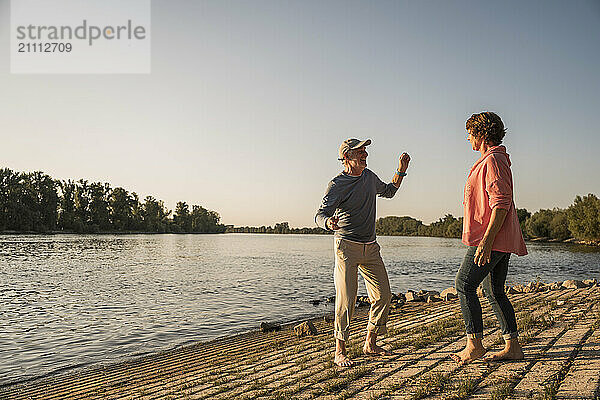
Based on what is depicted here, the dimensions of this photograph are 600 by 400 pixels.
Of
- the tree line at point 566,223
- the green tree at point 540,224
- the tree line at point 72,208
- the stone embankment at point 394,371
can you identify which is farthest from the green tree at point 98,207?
the stone embankment at point 394,371

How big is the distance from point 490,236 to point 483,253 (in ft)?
0.60

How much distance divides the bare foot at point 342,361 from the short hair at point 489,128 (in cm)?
282

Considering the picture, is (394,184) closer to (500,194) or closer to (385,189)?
(385,189)

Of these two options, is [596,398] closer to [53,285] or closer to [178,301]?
[178,301]

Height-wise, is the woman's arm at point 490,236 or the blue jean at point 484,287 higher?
the woman's arm at point 490,236

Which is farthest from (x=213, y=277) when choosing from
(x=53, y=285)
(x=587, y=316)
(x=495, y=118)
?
(x=495, y=118)

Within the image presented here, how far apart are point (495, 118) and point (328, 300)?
46.8 feet

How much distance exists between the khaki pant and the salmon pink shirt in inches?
44.0

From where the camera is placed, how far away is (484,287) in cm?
511

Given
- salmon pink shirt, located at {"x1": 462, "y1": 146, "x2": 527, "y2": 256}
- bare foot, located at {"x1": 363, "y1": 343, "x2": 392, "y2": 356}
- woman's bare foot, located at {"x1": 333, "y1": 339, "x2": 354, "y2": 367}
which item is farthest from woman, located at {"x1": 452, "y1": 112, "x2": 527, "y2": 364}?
woman's bare foot, located at {"x1": 333, "y1": 339, "x2": 354, "y2": 367}

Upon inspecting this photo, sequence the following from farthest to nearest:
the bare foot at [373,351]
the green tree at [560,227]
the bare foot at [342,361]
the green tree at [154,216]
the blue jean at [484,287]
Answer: the green tree at [154,216] < the green tree at [560,227] < the bare foot at [373,351] < the bare foot at [342,361] < the blue jean at [484,287]

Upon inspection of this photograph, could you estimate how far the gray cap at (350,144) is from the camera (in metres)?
5.53

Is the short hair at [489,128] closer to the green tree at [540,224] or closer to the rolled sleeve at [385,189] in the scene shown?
the rolled sleeve at [385,189]

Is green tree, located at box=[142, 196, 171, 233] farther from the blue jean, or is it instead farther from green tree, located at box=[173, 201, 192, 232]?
the blue jean
